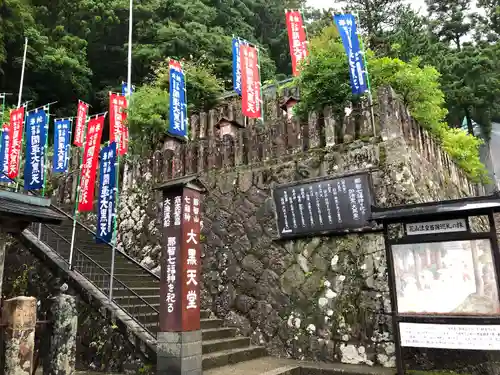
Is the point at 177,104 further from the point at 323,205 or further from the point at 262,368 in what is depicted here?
the point at 262,368

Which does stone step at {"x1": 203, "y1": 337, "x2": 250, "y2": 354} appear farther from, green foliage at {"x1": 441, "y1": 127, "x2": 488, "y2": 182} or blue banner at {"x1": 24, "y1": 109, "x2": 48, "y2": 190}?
green foliage at {"x1": 441, "y1": 127, "x2": 488, "y2": 182}

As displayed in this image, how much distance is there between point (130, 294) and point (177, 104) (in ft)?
18.7

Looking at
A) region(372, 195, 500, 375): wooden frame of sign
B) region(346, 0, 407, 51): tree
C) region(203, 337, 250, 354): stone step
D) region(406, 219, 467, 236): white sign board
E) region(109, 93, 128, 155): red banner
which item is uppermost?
region(346, 0, 407, 51): tree

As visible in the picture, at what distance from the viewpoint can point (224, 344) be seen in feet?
26.0

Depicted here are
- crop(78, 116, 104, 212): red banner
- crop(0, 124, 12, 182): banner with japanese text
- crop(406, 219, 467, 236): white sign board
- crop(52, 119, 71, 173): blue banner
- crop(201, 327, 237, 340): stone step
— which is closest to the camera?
crop(406, 219, 467, 236): white sign board

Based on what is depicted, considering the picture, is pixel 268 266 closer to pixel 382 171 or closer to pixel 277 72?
pixel 382 171

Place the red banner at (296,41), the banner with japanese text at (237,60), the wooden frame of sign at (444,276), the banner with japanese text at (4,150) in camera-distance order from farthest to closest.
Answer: the red banner at (296,41) → the banner with japanese text at (237,60) → the banner with japanese text at (4,150) → the wooden frame of sign at (444,276)

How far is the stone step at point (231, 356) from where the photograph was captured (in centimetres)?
700

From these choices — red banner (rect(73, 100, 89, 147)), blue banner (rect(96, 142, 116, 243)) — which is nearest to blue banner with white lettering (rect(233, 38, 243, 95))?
blue banner (rect(96, 142, 116, 243))

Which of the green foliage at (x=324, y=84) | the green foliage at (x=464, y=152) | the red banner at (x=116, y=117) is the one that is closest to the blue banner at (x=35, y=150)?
the red banner at (x=116, y=117)

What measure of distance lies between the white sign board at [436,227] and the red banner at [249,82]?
7674 millimetres

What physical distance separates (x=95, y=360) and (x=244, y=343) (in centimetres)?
308

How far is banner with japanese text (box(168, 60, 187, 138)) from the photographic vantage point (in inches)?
445

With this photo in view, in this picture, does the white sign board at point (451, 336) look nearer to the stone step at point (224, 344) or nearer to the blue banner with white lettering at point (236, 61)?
the stone step at point (224, 344)
